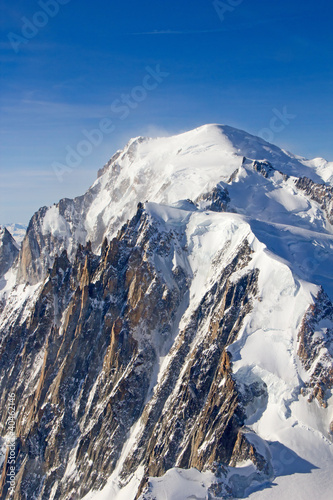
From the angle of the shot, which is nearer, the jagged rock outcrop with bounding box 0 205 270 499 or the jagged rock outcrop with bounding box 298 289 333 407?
the jagged rock outcrop with bounding box 298 289 333 407

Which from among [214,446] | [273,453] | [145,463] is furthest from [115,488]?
[273,453]

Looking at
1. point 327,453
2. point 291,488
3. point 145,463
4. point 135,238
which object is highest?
point 135,238

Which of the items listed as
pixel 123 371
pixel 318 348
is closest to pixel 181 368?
pixel 123 371

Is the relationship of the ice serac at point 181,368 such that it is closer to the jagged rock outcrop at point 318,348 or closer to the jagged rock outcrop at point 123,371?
the jagged rock outcrop at point 318,348

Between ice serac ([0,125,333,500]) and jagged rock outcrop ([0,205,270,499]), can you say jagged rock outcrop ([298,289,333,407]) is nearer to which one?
ice serac ([0,125,333,500])

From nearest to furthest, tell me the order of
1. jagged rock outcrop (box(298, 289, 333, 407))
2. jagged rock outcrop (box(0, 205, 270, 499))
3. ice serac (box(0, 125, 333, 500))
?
ice serac (box(0, 125, 333, 500)) → jagged rock outcrop (box(298, 289, 333, 407)) → jagged rock outcrop (box(0, 205, 270, 499))

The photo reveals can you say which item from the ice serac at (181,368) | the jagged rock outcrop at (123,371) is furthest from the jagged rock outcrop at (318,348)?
the jagged rock outcrop at (123,371)

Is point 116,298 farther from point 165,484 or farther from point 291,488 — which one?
point 291,488

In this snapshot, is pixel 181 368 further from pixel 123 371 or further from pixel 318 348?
pixel 318 348

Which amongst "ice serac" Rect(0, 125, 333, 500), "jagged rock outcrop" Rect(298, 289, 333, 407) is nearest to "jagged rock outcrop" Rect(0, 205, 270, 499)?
"ice serac" Rect(0, 125, 333, 500)
